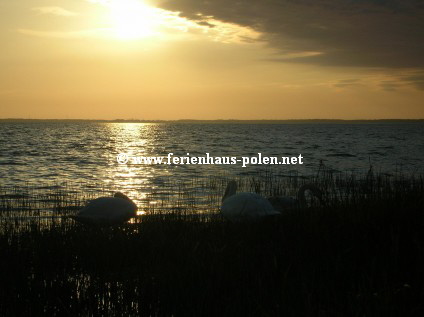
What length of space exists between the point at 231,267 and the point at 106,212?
14.5ft

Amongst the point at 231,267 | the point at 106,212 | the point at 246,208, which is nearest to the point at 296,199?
the point at 246,208

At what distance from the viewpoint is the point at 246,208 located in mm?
9805

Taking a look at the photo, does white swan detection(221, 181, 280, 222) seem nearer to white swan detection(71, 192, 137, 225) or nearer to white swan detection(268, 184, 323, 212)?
white swan detection(268, 184, 323, 212)

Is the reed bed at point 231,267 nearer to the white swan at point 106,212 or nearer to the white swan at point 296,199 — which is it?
the white swan at point 106,212

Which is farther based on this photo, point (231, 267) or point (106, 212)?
point (106, 212)

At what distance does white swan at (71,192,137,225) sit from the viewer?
10164 mm

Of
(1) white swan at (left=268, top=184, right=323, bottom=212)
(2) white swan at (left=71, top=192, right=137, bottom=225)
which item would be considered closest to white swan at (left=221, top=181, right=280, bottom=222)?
(1) white swan at (left=268, top=184, right=323, bottom=212)

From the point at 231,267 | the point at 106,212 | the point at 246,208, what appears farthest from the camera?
the point at 106,212

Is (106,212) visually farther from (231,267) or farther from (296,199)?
(231,267)

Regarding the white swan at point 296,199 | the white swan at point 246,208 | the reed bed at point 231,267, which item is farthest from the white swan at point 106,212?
the white swan at point 296,199

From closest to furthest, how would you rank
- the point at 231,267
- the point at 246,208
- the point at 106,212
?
the point at 231,267
the point at 246,208
the point at 106,212

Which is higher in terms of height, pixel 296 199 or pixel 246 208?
pixel 246 208

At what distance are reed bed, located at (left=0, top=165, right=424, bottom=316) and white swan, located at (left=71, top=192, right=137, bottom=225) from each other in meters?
0.36

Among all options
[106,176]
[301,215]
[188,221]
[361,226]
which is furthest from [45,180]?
[361,226]
